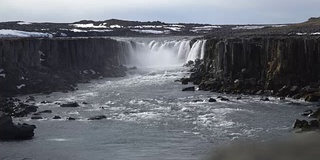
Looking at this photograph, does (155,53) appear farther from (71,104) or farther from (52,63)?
(71,104)

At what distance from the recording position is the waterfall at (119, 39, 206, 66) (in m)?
70.7

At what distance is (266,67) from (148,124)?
18.1 meters

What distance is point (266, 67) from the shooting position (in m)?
40.8

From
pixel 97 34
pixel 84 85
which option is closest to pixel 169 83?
pixel 84 85

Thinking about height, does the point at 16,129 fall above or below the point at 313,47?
below

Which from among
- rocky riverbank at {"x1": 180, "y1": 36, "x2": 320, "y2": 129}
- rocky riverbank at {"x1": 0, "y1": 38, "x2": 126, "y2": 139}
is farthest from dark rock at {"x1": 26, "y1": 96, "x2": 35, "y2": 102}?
rocky riverbank at {"x1": 180, "y1": 36, "x2": 320, "y2": 129}

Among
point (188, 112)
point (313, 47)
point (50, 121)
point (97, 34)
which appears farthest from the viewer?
point (97, 34)

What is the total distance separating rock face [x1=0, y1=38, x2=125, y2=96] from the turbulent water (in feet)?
12.5

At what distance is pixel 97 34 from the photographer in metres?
109

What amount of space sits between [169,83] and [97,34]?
64.9 m

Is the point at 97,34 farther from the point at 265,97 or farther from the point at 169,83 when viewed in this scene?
the point at 265,97

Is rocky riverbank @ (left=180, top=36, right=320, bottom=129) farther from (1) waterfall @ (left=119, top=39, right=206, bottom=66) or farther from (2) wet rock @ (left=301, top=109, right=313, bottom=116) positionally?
(1) waterfall @ (left=119, top=39, right=206, bottom=66)

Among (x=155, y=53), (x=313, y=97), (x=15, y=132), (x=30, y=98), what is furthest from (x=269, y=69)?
(x=155, y=53)

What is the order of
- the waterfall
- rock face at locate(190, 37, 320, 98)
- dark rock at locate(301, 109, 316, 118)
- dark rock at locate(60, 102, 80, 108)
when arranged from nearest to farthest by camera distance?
dark rock at locate(301, 109, 316, 118) < dark rock at locate(60, 102, 80, 108) < rock face at locate(190, 37, 320, 98) < the waterfall
